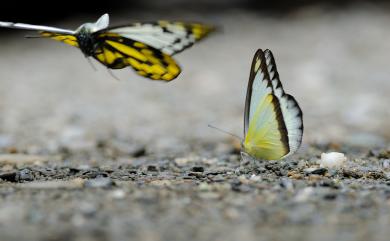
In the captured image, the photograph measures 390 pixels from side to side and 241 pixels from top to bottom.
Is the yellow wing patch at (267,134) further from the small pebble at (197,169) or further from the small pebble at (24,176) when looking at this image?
the small pebble at (24,176)

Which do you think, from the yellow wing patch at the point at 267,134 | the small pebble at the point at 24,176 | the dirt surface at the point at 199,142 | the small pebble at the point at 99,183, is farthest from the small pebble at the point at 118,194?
the yellow wing patch at the point at 267,134

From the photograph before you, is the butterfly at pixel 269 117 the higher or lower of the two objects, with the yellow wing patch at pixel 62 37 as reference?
lower

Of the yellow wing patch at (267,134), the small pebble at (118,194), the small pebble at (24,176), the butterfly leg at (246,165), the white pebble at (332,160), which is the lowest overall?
the small pebble at (24,176)

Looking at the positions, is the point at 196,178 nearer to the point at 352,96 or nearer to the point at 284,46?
the point at 352,96

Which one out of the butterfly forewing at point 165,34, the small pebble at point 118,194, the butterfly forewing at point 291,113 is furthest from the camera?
the butterfly forewing at point 291,113

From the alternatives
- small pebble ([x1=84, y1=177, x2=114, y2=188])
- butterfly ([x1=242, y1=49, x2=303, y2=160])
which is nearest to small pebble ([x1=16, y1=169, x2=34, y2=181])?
small pebble ([x1=84, y1=177, x2=114, y2=188])

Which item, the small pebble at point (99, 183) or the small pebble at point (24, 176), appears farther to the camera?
the small pebble at point (24, 176)
